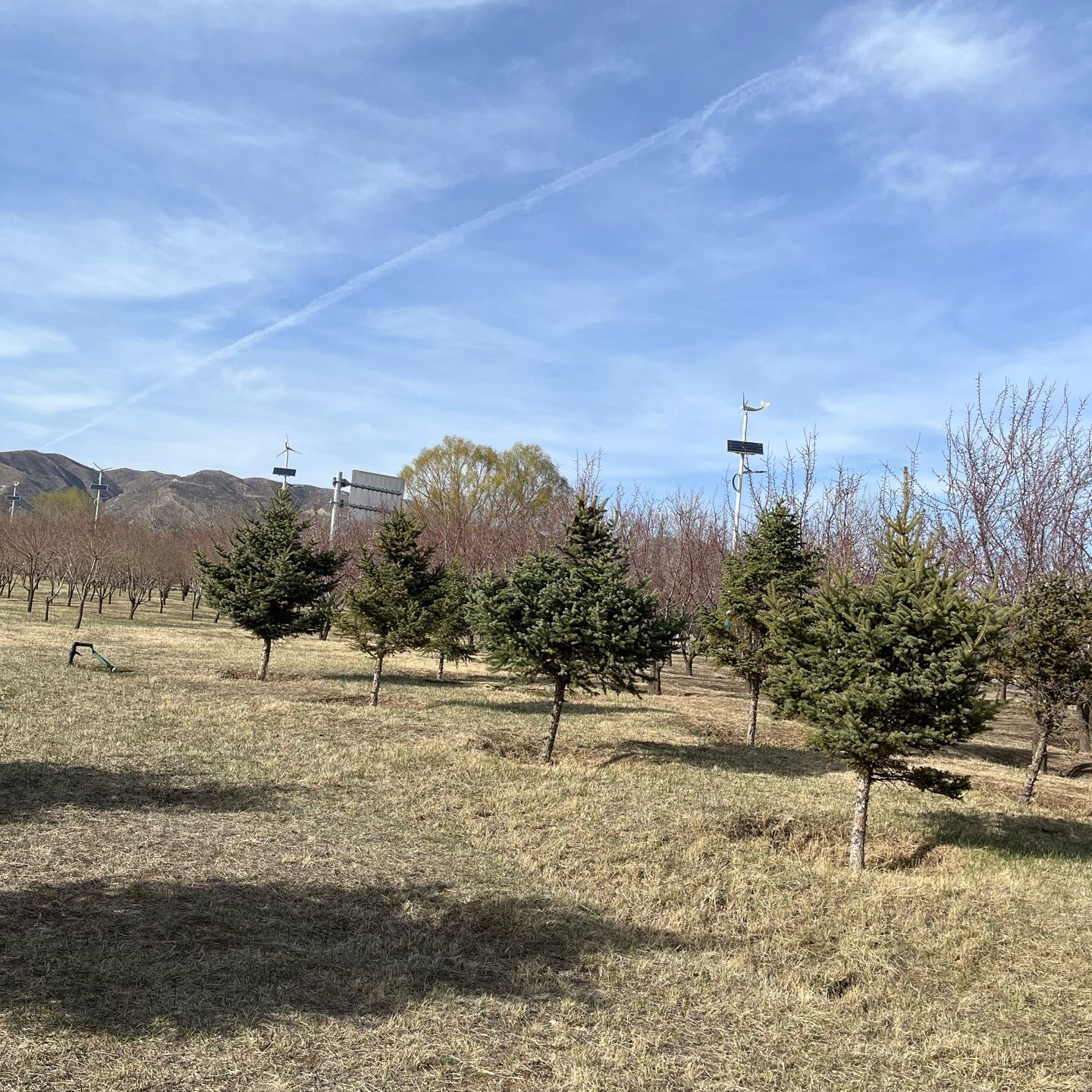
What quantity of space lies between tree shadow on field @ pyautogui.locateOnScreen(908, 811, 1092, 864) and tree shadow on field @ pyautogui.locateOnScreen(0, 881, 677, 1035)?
676 centimetres

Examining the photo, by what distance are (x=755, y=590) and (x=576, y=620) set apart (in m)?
7.21

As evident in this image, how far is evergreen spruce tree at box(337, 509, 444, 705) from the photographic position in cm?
2203

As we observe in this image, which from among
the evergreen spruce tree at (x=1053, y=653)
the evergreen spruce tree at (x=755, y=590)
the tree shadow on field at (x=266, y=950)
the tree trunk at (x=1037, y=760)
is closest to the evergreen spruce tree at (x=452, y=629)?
the evergreen spruce tree at (x=755, y=590)

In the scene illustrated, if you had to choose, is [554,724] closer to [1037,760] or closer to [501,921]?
[501,921]

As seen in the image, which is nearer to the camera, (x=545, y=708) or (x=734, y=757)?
(x=734, y=757)

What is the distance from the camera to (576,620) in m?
15.3

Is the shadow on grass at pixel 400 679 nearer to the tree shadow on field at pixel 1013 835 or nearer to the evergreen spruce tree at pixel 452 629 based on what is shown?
the evergreen spruce tree at pixel 452 629

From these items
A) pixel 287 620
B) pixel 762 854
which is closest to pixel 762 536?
pixel 762 854

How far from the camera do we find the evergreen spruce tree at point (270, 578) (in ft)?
80.2

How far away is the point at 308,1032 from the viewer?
220 inches

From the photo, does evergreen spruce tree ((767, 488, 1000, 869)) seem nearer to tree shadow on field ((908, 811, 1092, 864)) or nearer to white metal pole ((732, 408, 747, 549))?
tree shadow on field ((908, 811, 1092, 864))

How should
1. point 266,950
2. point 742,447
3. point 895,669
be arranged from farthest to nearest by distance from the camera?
point 742,447 < point 895,669 < point 266,950

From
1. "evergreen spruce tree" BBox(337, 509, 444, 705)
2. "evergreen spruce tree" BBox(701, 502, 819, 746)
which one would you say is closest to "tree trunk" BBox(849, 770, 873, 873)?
"evergreen spruce tree" BBox(701, 502, 819, 746)

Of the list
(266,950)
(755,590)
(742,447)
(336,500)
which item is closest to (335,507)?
(336,500)
